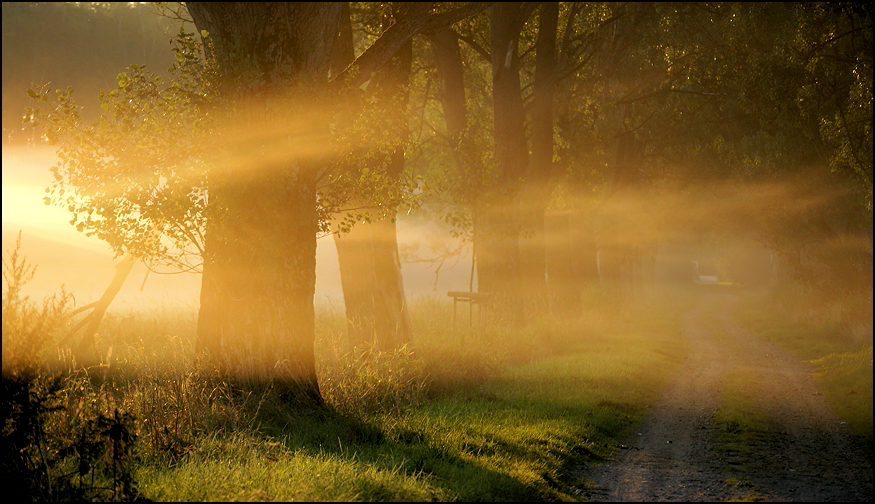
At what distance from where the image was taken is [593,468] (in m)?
8.87

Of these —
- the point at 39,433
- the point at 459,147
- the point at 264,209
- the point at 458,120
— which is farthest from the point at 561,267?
the point at 39,433

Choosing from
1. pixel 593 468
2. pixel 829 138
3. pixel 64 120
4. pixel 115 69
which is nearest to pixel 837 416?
pixel 593 468

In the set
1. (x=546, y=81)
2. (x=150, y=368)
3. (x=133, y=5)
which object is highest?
(x=133, y=5)

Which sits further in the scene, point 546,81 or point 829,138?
point 546,81

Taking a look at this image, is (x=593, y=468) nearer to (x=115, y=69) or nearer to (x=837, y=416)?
(x=837, y=416)

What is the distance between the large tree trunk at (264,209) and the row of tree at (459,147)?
3 centimetres

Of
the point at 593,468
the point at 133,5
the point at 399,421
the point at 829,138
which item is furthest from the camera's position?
the point at 133,5

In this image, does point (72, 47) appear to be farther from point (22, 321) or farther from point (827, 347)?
point (827, 347)

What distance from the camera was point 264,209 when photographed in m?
9.61

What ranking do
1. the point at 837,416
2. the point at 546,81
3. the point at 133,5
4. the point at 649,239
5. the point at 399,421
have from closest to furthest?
the point at 399,421, the point at 837,416, the point at 546,81, the point at 133,5, the point at 649,239

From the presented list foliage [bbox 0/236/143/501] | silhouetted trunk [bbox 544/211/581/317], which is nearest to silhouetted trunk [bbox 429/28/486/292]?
silhouetted trunk [bbox 544/211/581/317]

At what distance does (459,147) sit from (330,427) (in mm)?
13153

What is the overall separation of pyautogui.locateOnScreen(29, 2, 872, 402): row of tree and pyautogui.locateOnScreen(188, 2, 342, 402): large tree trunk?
3 cm

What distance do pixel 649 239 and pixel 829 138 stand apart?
21.7 m
